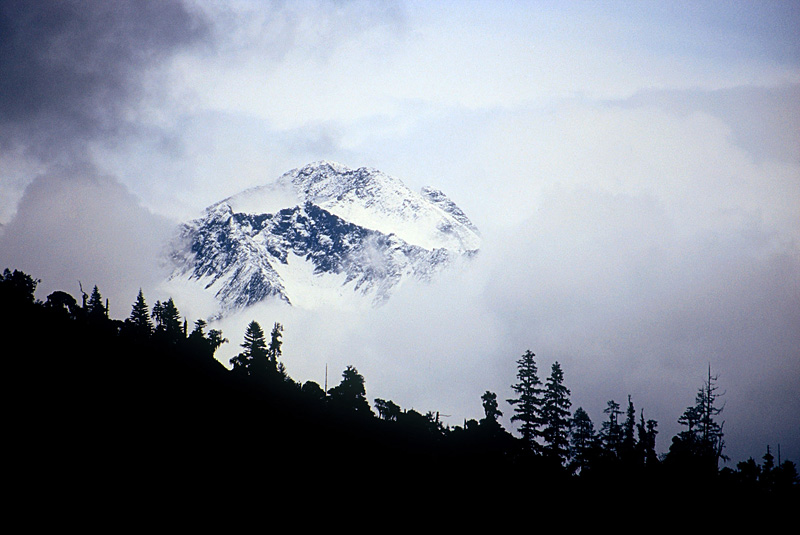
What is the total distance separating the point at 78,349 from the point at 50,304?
2143 centimetres

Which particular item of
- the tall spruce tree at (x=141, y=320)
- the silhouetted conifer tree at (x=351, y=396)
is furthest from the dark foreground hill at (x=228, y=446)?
the tall spruce tree at (x=141, y=320)

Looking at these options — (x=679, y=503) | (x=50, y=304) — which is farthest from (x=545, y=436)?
(x=50, y=304)

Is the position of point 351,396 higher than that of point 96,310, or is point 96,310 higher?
point 96,310

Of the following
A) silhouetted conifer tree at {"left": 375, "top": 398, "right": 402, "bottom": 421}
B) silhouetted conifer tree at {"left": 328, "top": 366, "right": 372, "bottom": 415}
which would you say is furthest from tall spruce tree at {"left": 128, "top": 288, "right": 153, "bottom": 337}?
silhouetted conifer tree at {"left": 375, "top": 398, "right": 402, "bottom": 421}

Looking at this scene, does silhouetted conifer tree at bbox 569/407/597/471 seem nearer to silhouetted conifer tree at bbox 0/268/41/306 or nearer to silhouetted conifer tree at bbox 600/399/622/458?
silhouetted conifer tree at bbox 600/399/622/458

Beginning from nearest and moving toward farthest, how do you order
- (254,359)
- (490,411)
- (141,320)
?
(490,411) → (254,359) → (141,320)

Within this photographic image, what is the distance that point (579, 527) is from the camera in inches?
2077

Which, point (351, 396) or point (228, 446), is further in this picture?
point (351, 396)

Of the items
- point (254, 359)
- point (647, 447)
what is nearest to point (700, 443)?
point (647, 447)

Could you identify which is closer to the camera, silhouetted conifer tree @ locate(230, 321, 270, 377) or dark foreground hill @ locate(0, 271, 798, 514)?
dark foreground hill @ locate(0, 271, 798, 514)

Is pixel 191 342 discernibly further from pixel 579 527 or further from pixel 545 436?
pixel 579 527

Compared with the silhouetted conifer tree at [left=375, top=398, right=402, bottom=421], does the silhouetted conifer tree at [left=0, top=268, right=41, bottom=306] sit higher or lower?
higher

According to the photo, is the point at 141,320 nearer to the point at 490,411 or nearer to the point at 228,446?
the point at 228,446

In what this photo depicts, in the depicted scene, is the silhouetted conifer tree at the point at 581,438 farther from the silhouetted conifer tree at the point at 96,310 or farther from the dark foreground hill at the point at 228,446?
the silhouetted conifer tree at the point at 96,310
